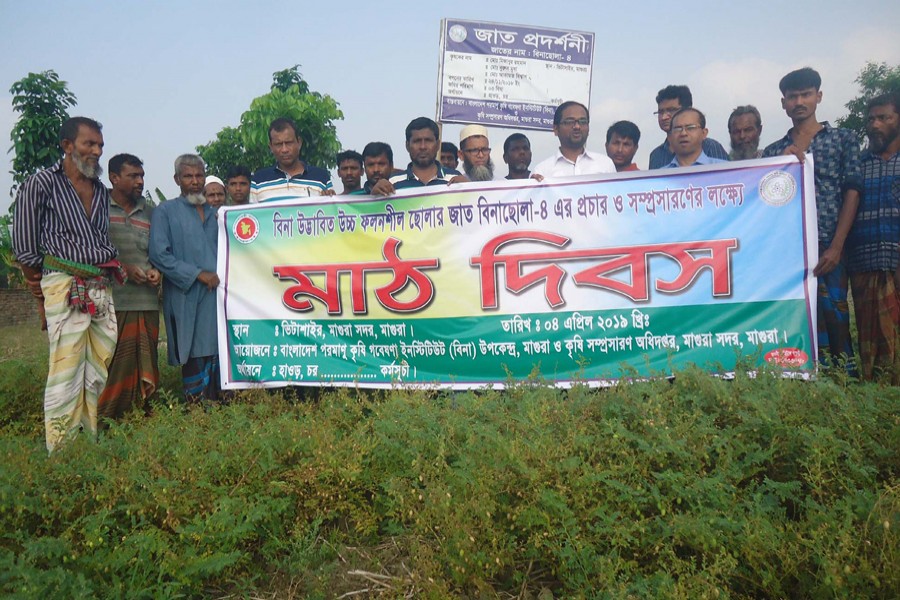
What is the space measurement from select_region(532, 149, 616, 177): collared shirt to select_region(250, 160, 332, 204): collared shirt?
177cm

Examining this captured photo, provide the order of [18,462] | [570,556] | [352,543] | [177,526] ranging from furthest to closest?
[18,462], [352,543], [177,526], [570,556]

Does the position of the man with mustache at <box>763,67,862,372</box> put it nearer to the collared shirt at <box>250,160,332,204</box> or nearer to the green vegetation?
the green vegetation

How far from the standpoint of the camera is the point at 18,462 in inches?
121

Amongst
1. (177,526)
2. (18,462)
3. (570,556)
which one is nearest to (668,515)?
(570,556)

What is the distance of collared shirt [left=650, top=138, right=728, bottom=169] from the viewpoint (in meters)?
5.01

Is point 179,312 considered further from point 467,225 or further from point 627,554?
point 627,554

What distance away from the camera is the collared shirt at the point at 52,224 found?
3.89 m

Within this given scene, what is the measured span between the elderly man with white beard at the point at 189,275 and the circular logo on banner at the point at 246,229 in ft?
0.72

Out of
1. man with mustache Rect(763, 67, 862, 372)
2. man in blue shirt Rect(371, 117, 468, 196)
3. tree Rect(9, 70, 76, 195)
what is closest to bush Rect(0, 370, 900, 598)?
man with mustache Rect(763, 67, 862, 372)

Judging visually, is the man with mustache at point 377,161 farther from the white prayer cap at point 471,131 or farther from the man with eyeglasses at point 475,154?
the white prayer cap at point 471,131

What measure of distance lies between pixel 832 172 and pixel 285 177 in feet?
12.9

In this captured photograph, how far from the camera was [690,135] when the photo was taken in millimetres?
4367

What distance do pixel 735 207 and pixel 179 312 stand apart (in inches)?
154

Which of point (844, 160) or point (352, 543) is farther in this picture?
point (844, 160)
